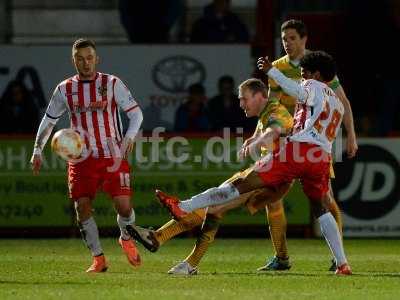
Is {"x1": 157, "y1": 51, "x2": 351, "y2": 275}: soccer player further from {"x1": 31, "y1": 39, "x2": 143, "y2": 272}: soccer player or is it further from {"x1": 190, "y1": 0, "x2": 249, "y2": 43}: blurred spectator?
{"x1": 190, "y1": 0, "x2": 249, "y2": 43}: blurred spectator

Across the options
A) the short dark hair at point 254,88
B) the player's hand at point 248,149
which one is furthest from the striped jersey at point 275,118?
the player's hand at point 248,149

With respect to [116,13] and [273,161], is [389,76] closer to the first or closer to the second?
[116,13]

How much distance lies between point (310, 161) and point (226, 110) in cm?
609

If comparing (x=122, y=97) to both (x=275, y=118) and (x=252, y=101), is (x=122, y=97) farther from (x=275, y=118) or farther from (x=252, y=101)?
(x=275, y=118)

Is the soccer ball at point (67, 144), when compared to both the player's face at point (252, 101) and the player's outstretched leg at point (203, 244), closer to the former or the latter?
the player's outstretched leg at point (203, 244)

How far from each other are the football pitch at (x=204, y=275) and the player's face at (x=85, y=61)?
1623 mm

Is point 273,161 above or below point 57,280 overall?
above

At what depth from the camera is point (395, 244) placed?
49.7 feet

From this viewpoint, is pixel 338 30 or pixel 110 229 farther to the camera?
pixel 338 30

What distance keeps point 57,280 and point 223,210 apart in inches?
57.0

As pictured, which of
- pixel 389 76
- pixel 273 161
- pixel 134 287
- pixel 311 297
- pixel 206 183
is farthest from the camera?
pixel 389 76

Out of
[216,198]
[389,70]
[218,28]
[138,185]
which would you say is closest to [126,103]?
[216,198]

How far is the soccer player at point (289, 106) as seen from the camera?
11.6 m

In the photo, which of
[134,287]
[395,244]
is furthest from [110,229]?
[134,287]
